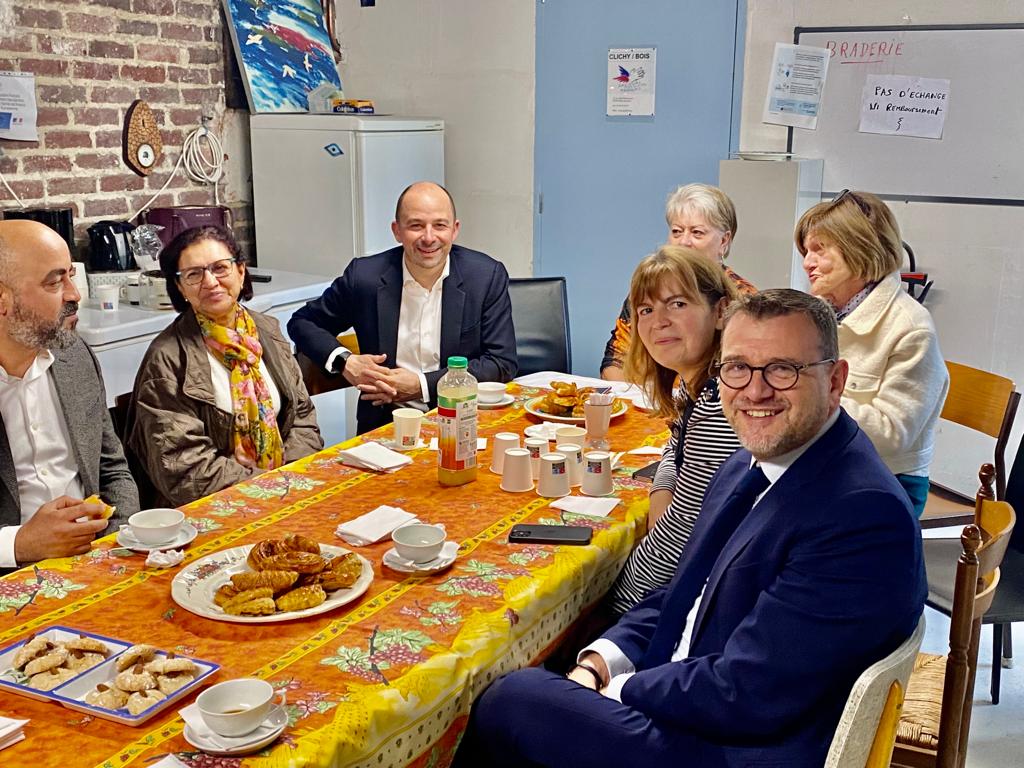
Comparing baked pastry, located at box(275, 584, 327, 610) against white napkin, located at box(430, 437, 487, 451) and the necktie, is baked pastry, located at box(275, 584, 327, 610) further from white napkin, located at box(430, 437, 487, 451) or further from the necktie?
white napkin, located at box(430, 437, 487, 451)

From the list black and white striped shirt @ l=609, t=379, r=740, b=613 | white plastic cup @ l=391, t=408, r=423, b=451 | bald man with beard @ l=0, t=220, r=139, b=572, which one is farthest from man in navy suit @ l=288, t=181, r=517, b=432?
black and white striped shirt @ l=609, t=379, r=740, b=613

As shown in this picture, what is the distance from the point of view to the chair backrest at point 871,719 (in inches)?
52.8

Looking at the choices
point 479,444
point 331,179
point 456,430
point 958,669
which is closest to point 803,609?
point 958,669

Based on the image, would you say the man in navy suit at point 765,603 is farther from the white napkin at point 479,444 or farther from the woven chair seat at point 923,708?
the white napkin at point 479,444

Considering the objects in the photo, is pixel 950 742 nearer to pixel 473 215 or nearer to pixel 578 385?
pixel 578 385

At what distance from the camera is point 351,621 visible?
1.72m

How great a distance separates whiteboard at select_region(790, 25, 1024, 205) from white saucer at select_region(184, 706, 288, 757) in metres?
3.28

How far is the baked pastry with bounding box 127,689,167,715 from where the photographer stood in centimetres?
142

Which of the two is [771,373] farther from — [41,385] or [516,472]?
[41,385]

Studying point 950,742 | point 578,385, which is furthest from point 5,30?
point 950,742

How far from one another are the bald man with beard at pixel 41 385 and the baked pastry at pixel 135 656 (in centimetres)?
93

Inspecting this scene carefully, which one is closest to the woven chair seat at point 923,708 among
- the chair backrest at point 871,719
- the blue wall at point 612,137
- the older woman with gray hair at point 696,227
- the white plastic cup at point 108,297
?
the chair backrest at point 871,719

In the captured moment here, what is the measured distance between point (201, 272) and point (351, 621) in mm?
1294

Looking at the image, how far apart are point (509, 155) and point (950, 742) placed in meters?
3.46
